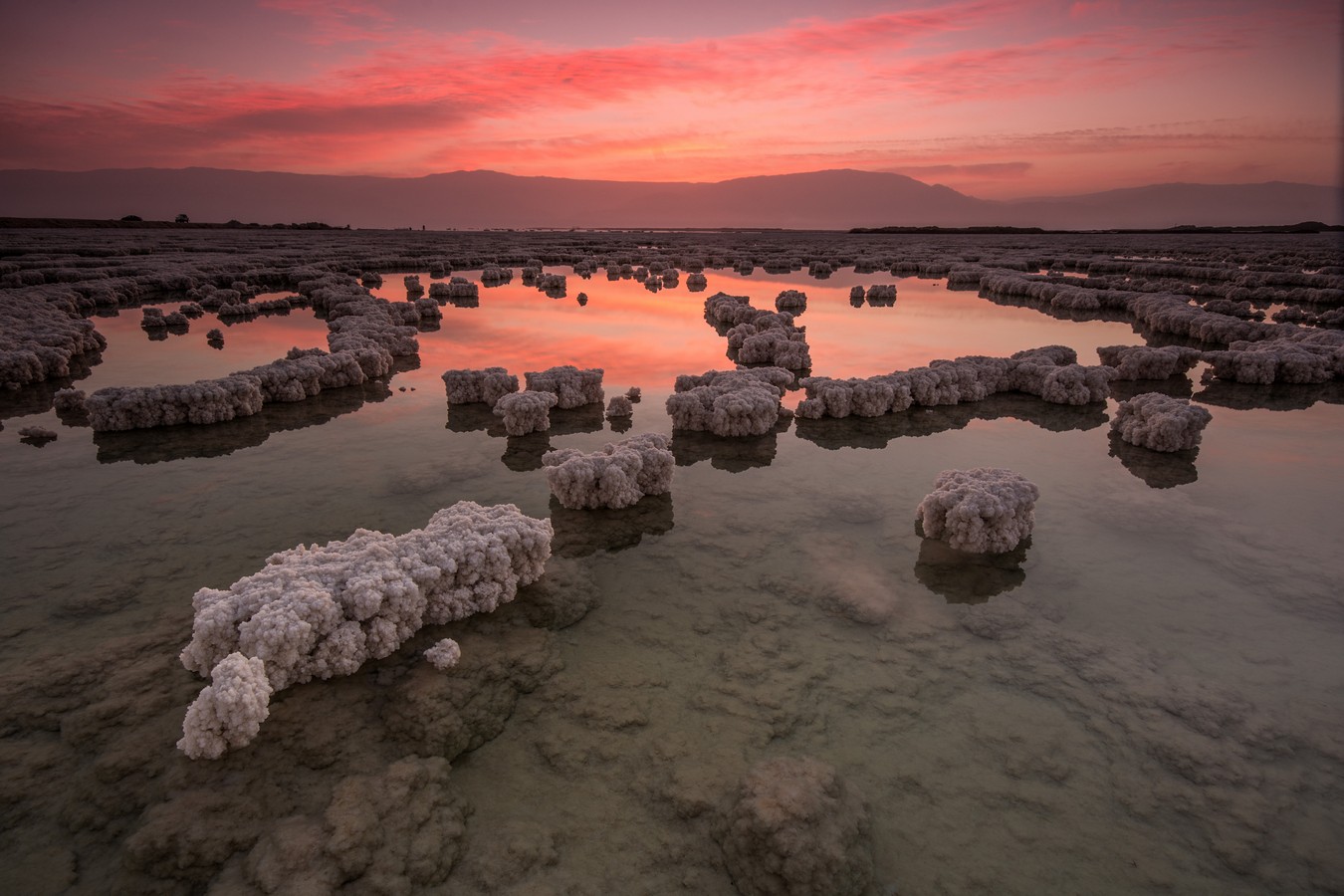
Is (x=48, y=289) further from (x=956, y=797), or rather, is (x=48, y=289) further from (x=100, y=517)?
(x=956, y=797)

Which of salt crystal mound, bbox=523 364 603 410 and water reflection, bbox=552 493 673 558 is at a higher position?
salt crystal mound, bbox=523 364 603 410

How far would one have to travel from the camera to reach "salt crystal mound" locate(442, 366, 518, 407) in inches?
570

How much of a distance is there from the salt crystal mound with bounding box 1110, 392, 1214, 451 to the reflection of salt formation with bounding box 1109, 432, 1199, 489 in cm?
14

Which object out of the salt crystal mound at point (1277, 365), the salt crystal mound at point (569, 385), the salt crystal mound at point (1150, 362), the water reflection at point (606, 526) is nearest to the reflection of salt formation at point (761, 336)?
the salt crystal mound at point (569, 385)

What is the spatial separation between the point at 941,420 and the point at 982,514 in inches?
253

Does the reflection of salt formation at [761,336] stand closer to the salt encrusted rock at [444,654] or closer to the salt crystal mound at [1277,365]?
the salt crystal mound at [1277,365]

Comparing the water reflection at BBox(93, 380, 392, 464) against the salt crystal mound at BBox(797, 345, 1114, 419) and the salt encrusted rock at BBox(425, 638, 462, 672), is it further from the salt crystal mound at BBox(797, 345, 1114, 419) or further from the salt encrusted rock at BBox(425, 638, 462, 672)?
the salt crystal mound at BBox(797, 345, 1114, 419)

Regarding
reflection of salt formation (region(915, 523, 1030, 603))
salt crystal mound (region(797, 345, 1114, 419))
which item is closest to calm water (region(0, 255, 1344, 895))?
reflection of salt formation (region(915, 523, 1030, 603))

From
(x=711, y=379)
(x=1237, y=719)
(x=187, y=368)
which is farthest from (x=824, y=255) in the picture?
(x=1237, y=719)

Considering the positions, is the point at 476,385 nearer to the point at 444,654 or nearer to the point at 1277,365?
the point at 444,654

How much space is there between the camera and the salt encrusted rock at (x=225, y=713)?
474 cm

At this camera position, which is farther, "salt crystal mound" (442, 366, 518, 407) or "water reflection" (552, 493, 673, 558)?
"salt crystal mound" (442, 366, 518, 407)

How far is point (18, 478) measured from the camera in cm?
1009

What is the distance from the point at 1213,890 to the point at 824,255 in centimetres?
6384
